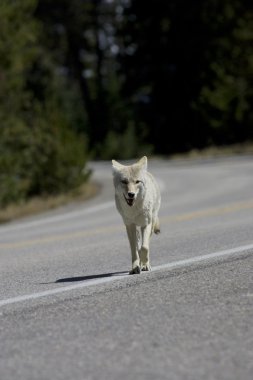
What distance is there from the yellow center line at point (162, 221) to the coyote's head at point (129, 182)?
16.9 ft

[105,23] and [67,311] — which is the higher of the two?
[105,23]

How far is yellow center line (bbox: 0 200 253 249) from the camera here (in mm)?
13996

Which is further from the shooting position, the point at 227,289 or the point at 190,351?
the point at 227,289

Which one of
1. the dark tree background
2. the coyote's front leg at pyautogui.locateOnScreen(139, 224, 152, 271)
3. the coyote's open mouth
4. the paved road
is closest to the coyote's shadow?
the paved road

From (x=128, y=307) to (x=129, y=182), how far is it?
189 cm

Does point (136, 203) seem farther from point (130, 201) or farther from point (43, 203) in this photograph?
point (43, 203)

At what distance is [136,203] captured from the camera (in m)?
8.54

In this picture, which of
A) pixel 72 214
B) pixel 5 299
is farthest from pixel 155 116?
pixel 5 299

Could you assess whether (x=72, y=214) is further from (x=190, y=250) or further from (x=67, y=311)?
(x=67, y=311)

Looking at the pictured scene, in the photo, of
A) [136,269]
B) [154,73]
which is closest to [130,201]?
[136,269]

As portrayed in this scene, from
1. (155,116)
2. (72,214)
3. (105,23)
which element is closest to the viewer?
(72,214)

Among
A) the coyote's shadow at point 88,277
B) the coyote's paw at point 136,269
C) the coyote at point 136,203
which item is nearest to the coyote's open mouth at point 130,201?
the coyote at point 136,203

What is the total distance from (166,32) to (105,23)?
38.2ft

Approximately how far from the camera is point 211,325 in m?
5.94
